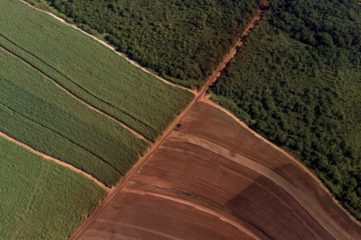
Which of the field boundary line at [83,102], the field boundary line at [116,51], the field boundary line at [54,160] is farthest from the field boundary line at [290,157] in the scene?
the field boundary line at [54,160]

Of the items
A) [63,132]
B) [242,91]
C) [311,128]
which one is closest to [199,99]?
[242,91]

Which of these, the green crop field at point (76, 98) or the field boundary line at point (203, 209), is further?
the green crop field at point (76, 98)

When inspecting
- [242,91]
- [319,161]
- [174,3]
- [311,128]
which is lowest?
[319,161]

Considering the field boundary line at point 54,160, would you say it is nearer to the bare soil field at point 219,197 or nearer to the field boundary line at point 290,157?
the bare soil field at point 219,197

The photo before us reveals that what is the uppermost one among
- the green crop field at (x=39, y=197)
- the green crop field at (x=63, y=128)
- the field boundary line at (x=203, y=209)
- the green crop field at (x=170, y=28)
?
the green crop field at (x=170, y=28)

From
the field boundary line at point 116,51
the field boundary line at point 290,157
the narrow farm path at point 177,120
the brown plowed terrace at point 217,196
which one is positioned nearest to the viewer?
the brown plowed terrace at point 217,196

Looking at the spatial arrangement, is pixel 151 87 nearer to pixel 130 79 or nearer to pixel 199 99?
pixel 130 79
